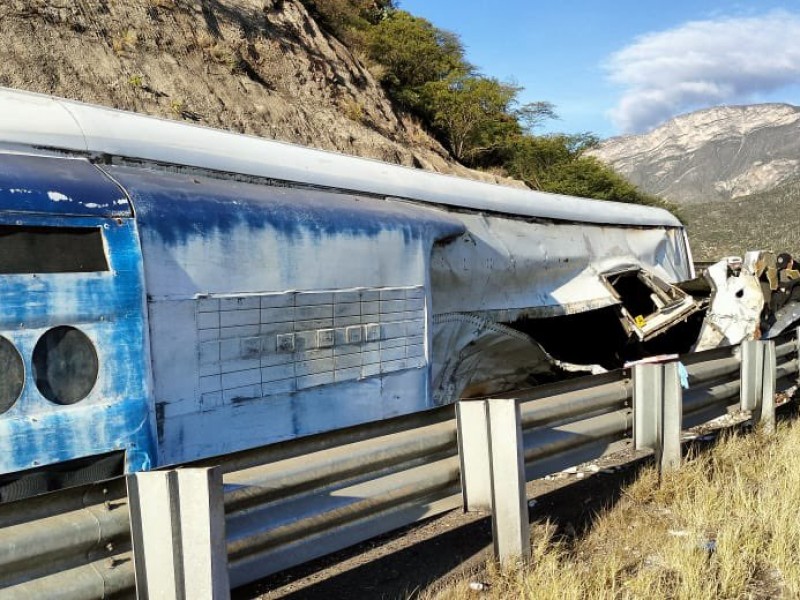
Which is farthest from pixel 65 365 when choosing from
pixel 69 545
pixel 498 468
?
pixel 498 468

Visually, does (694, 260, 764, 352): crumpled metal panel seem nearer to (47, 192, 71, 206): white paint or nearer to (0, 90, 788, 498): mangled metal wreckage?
(0, 90, 788, 498): mangled metal wreckage

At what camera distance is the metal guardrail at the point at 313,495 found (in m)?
2.41

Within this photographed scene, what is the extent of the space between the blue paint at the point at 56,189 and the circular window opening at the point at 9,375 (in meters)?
0.58

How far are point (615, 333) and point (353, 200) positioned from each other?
12.8ft

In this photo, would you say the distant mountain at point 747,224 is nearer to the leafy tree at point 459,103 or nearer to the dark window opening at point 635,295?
the leafy tree at point 459,103

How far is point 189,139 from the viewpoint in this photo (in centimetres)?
467

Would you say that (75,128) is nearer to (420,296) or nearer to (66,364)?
(66,364)

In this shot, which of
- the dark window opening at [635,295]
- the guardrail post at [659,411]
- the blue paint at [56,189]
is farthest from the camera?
the dark window opening at [635,295]

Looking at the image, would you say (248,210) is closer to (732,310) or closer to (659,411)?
(659,411)

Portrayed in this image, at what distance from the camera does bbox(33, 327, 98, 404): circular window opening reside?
3.21 meters

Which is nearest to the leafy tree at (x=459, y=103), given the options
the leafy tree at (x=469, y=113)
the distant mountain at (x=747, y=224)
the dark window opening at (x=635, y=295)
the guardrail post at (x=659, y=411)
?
the leafy tree at (x=469, y=113)

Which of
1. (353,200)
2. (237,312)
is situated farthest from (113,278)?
(353,200)

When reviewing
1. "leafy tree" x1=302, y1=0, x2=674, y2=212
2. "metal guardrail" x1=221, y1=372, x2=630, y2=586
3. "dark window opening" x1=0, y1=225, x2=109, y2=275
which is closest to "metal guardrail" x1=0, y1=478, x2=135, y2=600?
"metal guardrail" x1=221, y1=372, x2=630, y2=586

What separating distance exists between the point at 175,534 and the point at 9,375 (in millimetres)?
1092
